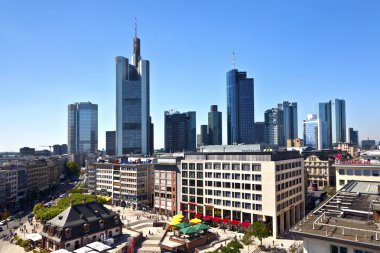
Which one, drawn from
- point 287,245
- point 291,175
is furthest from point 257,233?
point 291,175

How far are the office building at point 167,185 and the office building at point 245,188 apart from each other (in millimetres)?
5604

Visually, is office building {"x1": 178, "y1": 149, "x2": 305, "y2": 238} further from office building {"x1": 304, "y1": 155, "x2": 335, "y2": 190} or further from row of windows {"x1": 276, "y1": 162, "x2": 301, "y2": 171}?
office building {"x1": 304, "y1": 155, "x2": 335, "y2": 190}

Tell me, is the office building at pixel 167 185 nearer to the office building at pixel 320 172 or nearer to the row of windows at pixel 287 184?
the row of windows at pixel 287 184

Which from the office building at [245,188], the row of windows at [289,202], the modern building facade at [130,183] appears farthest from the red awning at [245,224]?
the modern building facade at [130,183]

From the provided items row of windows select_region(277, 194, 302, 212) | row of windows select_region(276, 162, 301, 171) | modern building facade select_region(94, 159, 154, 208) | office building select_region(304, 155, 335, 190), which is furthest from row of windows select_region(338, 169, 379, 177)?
modern building facade select_region(94, 159, 154, 208)

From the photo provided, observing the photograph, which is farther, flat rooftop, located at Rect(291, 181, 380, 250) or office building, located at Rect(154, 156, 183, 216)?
office building, located at Rect(154, 156, 183, 216)

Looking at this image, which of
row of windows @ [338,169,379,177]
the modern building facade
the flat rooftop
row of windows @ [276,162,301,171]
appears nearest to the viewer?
the flat rooftop

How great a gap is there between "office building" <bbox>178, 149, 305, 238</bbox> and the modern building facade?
3657cm

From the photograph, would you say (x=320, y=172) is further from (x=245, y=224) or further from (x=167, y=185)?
(x=167, y=185)

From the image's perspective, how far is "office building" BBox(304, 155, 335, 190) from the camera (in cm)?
15762

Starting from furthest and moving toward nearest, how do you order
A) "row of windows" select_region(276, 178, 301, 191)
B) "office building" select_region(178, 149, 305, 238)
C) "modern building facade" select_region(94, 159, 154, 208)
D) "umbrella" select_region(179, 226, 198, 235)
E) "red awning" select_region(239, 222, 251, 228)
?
"modern building facade" select_region(94, 159, 154, 208) < "red awning" select_region(239, 222, 251, 228) < "row of windows" select_region(276, 178, 301, 191) < "office building" select_region(178, 149, 305, 238) < "umbrella" select_region(179, 226, 198, 235)

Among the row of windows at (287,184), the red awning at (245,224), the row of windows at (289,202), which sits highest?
the row of windows at (287,184)

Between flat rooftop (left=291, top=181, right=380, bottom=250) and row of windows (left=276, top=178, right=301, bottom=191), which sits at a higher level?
flat rooftop (left=291, top=181, right=380, bottom=250)

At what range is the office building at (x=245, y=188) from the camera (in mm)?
89750
